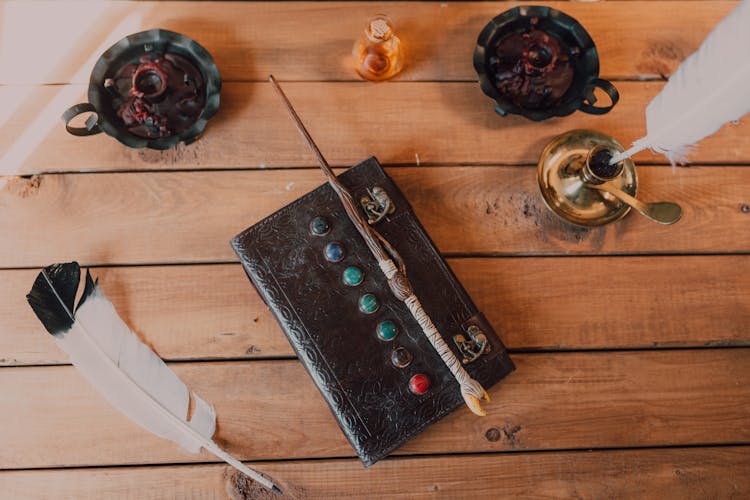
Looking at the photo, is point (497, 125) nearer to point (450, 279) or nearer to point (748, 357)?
point (450, 279)

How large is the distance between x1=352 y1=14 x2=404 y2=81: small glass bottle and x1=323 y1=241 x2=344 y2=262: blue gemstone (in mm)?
344

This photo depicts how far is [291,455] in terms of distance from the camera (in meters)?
1.00

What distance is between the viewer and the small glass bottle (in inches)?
39.9

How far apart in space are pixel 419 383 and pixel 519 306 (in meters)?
0.25

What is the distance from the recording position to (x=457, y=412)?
1.01m

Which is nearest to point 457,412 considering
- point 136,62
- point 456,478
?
point 456,478

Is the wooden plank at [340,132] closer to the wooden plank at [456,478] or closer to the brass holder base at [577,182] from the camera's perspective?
the brass holder base at [577,182]

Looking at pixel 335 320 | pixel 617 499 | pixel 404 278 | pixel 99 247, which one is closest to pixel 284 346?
pixel 335 320

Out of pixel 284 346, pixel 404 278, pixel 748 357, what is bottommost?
pixel 748 357

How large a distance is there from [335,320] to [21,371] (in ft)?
1.84

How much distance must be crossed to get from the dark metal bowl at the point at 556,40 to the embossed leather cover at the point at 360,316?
0.29 meters

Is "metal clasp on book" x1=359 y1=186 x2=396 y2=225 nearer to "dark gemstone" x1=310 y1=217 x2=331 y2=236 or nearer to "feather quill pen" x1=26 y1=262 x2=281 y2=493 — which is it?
"dark gemstone" x1=310 y1=217 x2=331 y2=236

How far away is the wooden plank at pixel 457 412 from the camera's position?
3.24 feet

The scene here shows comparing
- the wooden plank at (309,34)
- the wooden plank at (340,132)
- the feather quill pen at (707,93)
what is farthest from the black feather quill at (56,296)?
the feather quill pen at (707,93)
